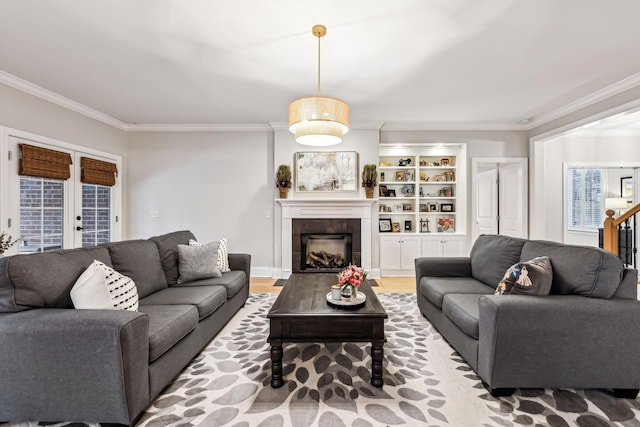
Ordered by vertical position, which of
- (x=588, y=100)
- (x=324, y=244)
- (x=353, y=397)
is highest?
(x=588, y=100)

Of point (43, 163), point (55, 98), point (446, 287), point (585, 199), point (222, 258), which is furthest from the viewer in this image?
point (585, 199)

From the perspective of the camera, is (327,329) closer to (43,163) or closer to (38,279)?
(38,279)

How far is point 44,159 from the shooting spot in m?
3.71

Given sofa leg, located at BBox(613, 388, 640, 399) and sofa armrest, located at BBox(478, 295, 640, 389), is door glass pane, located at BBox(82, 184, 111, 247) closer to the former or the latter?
sofa armrest, located at BBox(478, 295, 640, 389)

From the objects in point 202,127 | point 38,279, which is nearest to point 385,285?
point 38,279

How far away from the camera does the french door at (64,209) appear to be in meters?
3.54

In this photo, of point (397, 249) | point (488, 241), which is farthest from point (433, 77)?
point (397, 249)

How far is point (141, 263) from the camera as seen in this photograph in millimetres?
2518

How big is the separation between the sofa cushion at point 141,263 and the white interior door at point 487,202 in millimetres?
5025

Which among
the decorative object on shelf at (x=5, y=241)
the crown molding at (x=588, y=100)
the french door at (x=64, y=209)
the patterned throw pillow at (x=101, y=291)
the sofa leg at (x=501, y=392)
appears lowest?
the sofa leg at (x=501, y=392)

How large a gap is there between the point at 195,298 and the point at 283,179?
9.23ft

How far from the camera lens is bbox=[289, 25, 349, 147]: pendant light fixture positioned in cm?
246

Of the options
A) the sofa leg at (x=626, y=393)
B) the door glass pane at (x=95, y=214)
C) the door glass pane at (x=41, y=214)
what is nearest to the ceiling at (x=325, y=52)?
the door glass pane at (x=41, y=214)

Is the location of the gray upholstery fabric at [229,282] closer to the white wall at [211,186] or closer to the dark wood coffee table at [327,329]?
the dark wood coffee table at [327,329]
